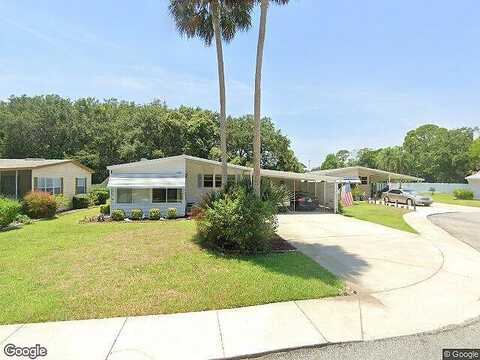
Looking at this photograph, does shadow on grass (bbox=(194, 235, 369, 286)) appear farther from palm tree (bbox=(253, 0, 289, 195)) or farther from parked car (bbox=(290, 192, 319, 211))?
parked car (bbox=(290, 192, 319, 211))

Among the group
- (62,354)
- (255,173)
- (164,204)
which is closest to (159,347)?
(62,354)

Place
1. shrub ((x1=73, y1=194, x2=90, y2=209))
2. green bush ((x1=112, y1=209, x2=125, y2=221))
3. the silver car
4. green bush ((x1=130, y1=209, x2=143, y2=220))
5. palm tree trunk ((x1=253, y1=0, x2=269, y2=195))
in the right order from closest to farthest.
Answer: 1. palm tree trunk ((x1=253, y1=0, x2=269, y2=195))
2. green bush ((x1=112, y1=209, x2=125, y2=221))
3. green bush ((x1=130, y1=209, x2=143, y2=220))
4. shrub ((x1=73, y1=194, x2=90, y2=209))
5. the silver car

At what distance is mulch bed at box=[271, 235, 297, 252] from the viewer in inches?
453

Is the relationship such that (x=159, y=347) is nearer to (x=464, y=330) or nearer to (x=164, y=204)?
(x=464, y=330)

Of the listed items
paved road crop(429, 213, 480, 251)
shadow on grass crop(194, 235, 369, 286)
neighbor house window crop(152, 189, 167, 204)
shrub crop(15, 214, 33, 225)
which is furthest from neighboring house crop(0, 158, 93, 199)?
paved road crop(429, 213, 480, 251)

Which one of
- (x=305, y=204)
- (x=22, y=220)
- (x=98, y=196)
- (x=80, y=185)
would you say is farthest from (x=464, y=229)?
(x=80, y=185)

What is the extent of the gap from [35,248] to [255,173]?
7709 mm

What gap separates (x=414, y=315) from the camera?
618cm

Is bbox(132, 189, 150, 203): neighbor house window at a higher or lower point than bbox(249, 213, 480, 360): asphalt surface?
higher

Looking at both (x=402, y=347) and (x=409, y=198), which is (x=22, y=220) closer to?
(x=402, y=347)

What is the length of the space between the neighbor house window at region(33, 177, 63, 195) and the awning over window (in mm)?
6023

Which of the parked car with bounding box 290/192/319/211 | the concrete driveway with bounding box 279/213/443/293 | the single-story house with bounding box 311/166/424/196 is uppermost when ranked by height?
the single-story house with bounding box 311/166/424/196

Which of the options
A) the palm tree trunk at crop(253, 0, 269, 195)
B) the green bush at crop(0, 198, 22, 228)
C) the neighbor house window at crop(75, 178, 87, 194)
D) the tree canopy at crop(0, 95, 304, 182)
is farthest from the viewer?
the tree canopy at crop(0, 95, 304, 182)

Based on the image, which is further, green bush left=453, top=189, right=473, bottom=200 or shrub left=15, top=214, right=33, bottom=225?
green bush left=453, top=189, right=473, bottom=200
